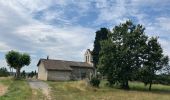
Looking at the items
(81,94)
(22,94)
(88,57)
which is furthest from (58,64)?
(22,94)

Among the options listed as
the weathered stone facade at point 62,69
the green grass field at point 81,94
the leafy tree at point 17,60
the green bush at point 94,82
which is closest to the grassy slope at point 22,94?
the green grass field at point 81,94

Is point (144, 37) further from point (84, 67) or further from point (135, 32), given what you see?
point (84, 67)

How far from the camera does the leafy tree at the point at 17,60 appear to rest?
244 ft

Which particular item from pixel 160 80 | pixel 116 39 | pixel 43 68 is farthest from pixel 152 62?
pixel 43 68

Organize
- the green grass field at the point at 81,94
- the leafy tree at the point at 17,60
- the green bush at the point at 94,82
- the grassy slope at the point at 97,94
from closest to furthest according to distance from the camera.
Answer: the green grass field at the point at 81,94 → the grassy slope at the point at 97,94 → the green bush at the point at 94,82 → the leafy tree at the point at 17,60

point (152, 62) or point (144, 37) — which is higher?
point (144, 37)

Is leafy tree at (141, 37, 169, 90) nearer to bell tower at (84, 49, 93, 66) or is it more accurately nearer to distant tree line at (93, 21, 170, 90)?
distant tree line at (93, 21, 170, 90)

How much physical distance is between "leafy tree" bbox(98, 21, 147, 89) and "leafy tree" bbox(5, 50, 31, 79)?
1933 cm

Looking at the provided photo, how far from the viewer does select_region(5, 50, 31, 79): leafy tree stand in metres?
74.5

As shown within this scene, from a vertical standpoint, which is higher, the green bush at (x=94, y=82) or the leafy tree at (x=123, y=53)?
the leafy tree at (x=123, y=53)

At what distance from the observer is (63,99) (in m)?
36.2

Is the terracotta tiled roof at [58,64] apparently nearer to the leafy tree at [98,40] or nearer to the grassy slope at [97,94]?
the leafy tree at [98,40]

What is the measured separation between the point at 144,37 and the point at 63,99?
100.0 ft

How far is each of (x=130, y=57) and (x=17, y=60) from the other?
25598 millimetres
